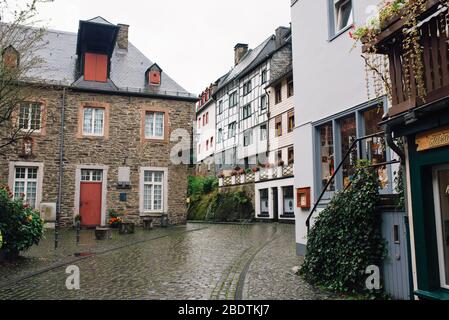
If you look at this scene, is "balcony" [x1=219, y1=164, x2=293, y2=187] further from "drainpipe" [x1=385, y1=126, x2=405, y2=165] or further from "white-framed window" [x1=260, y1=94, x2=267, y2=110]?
"drainpipe" [x1=385, y1=126, x2=405, y2=165]

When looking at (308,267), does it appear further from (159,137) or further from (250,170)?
(250,170)

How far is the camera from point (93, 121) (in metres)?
20.9

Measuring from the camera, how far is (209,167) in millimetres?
45406

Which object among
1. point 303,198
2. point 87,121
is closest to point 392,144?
point 303,198

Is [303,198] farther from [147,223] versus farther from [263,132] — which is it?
[263,132]

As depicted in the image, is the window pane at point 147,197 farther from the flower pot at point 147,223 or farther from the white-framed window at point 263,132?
the white-framed window at point 263,132

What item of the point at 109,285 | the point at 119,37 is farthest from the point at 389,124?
the point at 119,37

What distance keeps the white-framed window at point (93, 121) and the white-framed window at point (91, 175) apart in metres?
1.87

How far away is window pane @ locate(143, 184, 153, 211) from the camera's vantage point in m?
21.3

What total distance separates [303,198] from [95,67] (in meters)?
15.5

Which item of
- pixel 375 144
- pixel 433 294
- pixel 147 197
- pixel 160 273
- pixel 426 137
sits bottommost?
pixel 160 273

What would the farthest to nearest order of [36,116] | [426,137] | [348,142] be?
[36,116], [348,142], [426,137]

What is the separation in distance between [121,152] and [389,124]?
1756 centimetres

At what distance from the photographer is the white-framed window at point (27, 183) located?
1933cm
